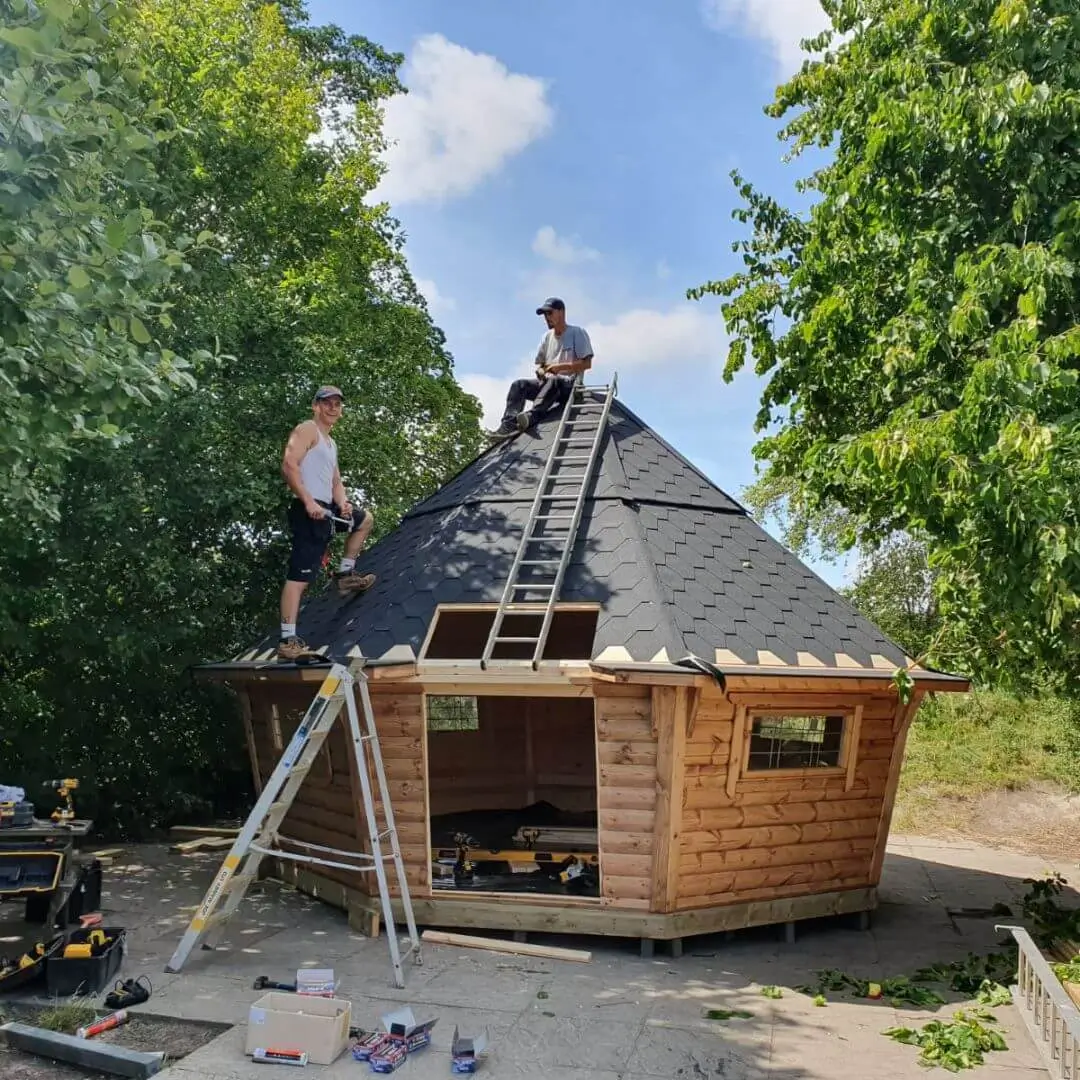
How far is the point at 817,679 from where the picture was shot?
7.57 metres

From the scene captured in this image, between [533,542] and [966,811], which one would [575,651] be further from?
[966,811]

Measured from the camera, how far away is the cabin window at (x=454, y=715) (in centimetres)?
1330

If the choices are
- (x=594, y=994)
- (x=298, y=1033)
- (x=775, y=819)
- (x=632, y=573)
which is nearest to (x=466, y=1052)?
(x=298, y=1033)

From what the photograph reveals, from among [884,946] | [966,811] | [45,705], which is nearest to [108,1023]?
[884,946]

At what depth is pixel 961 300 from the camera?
21.6 feet

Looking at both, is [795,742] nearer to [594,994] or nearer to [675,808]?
[675,808]

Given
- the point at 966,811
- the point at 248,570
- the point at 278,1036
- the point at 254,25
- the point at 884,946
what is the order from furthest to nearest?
the point at 254,25 < the point at 966,811 < the point at 248,570 < the point at 884,946 < the point at 278,1036

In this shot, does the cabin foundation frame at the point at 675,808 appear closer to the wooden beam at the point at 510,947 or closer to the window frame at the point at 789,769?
the window frame at the point at 789,769

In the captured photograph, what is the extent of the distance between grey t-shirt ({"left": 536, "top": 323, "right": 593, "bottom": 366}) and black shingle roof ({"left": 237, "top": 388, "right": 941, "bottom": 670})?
0.85 metres

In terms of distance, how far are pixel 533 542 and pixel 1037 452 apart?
14.5 feet

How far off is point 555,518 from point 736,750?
2.76 meters

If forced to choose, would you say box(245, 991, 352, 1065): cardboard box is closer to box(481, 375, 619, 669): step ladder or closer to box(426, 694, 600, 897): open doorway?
box(481, 375, 619, 669): step ladder

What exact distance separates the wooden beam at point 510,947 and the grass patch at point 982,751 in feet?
31.9

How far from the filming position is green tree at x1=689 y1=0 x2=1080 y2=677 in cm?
599
